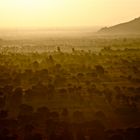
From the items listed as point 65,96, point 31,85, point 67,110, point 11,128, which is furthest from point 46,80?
point 11,128

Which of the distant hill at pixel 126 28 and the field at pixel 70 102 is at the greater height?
the field at pixel 70 102

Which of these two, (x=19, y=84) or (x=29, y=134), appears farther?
(x=19, y=84)

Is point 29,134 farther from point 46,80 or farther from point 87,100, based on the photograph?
point 46,80

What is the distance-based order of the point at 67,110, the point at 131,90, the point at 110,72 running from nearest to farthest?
the point at 67,110
the point at 131,90
the point at 110,72

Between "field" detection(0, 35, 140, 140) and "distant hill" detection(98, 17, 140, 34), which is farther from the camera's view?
"distant hill" detection(98, 17, 140, 34)

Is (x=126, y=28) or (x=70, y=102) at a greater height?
(x=70, y=102)

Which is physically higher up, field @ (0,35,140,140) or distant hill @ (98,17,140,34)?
field @ (0,35,140,140)

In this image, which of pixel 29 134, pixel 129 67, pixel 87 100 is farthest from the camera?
pixel 129 67

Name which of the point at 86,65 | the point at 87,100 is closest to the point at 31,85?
the point at 87,100

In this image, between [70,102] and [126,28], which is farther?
→ [126,28]

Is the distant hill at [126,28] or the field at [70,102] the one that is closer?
the field at [70,102]
